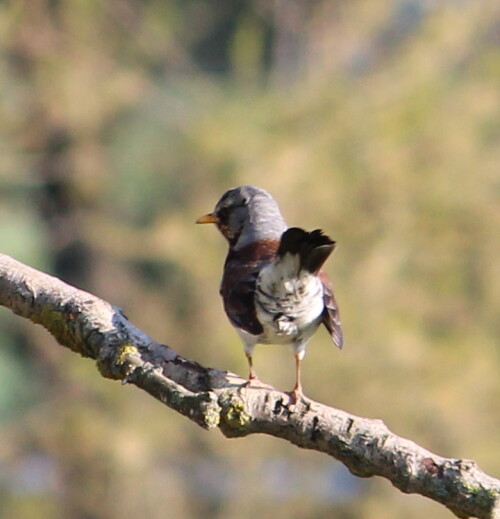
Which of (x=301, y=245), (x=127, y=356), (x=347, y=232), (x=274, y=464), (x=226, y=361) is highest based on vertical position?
(x=347, y=232)

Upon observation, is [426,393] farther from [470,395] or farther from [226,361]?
[226,361]

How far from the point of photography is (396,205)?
13.8 metres

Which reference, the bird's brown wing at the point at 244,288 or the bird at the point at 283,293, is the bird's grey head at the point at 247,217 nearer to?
the bird at the point at 283,293

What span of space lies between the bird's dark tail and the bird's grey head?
93 centimetres

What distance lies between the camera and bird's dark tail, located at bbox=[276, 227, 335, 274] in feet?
12.3

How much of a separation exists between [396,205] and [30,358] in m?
5.53

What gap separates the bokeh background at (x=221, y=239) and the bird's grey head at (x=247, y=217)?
6919 millimetres

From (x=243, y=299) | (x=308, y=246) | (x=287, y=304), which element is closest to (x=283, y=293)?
(x=287, y=304)

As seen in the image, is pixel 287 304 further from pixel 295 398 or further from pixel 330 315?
pixel 295 398

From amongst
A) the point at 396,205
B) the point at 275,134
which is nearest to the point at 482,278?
the point at 396,205

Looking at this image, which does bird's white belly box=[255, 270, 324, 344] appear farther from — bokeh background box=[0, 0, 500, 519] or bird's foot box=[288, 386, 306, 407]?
bokeh background box=[0, 0, 500, 519]

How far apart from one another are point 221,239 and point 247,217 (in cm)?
824

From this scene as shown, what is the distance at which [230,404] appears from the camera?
126 inches

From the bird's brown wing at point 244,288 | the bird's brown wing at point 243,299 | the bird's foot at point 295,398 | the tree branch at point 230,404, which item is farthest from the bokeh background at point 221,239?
the bird's foot at point 295,398
